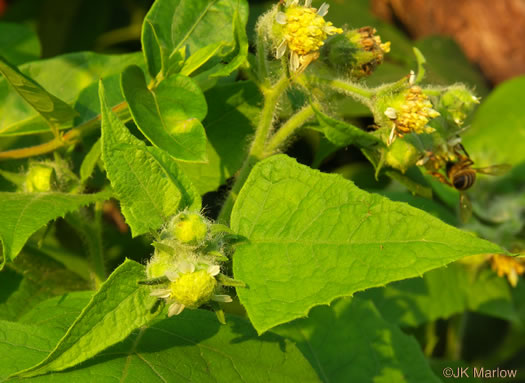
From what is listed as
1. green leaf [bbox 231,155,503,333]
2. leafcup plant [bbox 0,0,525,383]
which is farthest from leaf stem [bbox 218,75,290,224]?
green leaf [bbox 231,155,503,333]

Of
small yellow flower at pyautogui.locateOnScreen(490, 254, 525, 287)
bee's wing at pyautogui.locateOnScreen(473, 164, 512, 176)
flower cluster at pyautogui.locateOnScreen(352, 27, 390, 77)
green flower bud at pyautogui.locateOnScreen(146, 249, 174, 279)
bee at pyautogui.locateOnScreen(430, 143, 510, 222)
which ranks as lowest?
small yellow flower at pyautogui.locateOnScreen(490, 254, 525, 287)

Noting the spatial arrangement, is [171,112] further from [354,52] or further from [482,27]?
[482,27]

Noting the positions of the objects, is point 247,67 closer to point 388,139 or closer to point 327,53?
point 327,53

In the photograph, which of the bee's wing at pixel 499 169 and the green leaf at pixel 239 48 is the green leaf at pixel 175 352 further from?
the bee's wing at pixel 499 169

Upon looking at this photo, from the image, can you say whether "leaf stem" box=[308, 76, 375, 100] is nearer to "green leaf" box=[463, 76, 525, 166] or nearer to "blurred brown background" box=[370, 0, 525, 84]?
"green leaf" box=[463, 76, 525, 166]

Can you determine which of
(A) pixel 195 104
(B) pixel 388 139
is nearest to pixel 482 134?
(B) pixel 388 139

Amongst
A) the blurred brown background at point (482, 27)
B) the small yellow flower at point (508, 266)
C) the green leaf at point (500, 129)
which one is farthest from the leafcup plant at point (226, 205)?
the blurred brown background at point (482, 27)

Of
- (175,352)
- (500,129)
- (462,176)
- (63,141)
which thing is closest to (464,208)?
(462,176)
